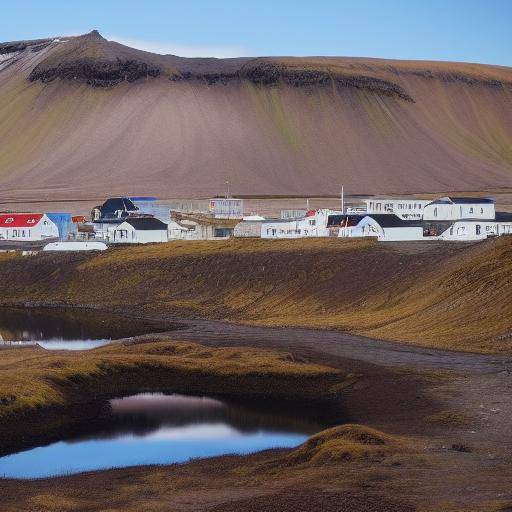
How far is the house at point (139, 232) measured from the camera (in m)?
98.2

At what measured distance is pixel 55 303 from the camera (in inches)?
3177

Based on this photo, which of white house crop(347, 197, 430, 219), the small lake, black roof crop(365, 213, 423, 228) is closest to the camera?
the small lake

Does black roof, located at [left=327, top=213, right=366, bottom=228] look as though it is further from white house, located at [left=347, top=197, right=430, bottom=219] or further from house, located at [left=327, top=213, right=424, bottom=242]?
white house, located at [left=347, top=197, right=430, bottom=219]

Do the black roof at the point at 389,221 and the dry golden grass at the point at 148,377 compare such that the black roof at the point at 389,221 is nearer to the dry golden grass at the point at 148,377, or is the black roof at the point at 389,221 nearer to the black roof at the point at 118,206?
the black roof at the point at 118,206

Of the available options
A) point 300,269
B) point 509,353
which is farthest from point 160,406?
point 300,269

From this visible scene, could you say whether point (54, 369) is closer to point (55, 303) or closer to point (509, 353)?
point (509, 353)

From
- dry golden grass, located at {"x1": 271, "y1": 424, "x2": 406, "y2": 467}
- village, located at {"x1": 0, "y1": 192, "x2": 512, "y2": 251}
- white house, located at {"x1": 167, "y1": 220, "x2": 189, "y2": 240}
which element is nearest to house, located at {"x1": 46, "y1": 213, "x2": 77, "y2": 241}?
village, located at {"x1": 0, "y1": 192, "x2": 512, "y2": 251}

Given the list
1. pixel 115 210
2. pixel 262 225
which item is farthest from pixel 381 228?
pixel 115 210

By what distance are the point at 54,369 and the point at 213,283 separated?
35459 mm

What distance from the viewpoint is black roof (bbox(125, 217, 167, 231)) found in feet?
323

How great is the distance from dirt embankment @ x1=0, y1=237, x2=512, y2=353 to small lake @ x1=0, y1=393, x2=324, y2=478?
13936mm

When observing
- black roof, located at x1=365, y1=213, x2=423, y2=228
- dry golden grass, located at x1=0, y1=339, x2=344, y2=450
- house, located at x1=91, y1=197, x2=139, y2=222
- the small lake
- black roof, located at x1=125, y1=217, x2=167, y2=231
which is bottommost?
the small lake

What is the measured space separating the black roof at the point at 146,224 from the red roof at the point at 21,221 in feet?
38.8

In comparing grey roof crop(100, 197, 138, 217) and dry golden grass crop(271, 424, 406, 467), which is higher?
grey roof crop(100, 197, 138, 217)
